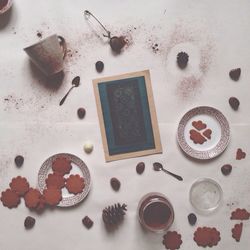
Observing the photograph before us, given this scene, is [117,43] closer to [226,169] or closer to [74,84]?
[74,84]

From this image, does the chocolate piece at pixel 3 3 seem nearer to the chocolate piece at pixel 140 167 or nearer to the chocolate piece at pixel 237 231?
the chocolate piece at pixel 140 167

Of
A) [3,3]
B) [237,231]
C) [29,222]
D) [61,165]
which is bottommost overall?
[237,231]

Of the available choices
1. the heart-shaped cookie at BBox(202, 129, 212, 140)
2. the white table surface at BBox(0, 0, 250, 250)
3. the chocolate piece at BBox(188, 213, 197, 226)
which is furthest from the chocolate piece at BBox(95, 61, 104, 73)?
the chocolate piece at BBox(188, 213, 197, 226)

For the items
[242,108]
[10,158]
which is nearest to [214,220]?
[242,108]

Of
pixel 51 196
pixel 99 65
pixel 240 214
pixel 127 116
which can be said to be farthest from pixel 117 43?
pixel 240 214

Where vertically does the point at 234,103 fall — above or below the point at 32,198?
above

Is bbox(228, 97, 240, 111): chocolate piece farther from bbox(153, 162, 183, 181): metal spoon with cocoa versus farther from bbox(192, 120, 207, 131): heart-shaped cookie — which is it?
bbox(153, 162, 183, 181): metal spoon with cocoa
